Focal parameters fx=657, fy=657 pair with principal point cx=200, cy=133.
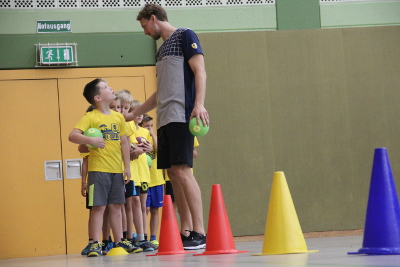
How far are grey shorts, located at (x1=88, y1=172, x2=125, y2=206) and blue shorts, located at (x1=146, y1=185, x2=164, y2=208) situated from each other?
1835 mm

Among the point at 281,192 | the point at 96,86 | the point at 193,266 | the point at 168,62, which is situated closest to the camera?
the point at 193,266

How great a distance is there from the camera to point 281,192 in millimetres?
3561

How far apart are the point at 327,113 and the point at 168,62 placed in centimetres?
498

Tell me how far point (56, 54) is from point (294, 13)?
3.35 metres

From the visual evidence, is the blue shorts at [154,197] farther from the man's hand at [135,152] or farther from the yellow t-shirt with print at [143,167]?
the man's hand at [135,152]

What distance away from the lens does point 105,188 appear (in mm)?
5645

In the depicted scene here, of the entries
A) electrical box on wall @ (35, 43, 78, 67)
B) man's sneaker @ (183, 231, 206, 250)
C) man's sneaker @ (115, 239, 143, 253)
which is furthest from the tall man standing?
electrical box on wall @ (35, 43, 78, 67)

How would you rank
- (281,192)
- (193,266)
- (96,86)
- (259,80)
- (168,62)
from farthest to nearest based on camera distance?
1. (259,80)
2. (96,86)
3. (168,62)
4. (281,192)
5. (193,266)

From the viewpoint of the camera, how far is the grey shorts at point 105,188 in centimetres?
557

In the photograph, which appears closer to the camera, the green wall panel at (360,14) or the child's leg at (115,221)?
→ the child's leg at (115,221)

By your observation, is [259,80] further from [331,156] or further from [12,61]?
[12,61]

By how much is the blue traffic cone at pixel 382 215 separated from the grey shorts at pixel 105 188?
301cm

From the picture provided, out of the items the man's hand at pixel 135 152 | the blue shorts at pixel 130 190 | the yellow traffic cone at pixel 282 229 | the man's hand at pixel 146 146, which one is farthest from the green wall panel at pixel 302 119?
the yellow traffic cone at pixel 282 229

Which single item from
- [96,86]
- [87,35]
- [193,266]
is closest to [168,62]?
[96,86]
